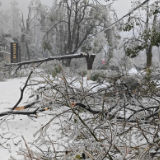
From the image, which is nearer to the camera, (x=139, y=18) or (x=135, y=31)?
(x=139, y=18)

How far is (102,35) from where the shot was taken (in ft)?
57.4

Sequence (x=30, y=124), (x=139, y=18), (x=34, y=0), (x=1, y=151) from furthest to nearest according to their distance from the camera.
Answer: (x=34, y=0) < (x=139, y=18) < (x=30, y=124) < (x=1, y=151)

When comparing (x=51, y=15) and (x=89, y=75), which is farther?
(x=51, y=15)

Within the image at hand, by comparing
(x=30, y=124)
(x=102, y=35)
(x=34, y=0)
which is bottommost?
(x=30, y=124)

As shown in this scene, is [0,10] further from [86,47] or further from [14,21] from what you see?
[86,47]

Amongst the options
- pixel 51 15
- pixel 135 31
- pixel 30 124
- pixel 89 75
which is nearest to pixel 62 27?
pixel 51 15

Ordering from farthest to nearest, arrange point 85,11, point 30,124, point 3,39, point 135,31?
point 3,39, point 85,11, point 135,31, point 30,124

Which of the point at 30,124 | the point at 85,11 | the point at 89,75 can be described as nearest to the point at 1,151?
the point at 30,124

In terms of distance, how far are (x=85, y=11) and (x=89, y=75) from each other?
33.7 feet

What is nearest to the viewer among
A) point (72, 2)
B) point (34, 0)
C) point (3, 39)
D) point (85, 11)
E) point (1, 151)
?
point (1, 151)

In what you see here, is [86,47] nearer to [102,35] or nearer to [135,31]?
[102,35]

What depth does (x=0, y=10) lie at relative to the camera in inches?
1641

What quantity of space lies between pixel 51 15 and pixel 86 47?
15.3 feet

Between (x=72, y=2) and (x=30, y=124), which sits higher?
(x=72, y=2)
